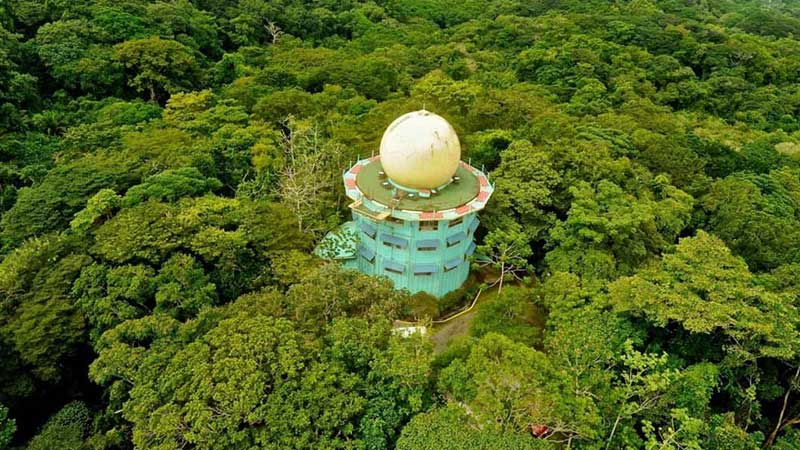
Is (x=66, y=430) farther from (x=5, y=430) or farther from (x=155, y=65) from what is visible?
(x=155, y=65)

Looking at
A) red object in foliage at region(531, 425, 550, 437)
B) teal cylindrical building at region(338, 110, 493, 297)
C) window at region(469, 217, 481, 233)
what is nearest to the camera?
red object in foliage at region(531, 425, 550, 437)

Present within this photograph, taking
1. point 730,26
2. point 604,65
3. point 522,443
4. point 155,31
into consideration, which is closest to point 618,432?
point 522,443

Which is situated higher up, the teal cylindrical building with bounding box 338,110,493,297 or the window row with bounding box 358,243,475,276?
the teal cylindrical building with bounding box 338,110,493,297

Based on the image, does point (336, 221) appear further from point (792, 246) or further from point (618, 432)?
point (792, 246)

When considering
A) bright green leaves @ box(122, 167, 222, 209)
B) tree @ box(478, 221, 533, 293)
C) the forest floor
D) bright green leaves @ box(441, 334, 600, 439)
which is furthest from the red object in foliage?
bright green leaves @ box(122, 167, 222, 209)

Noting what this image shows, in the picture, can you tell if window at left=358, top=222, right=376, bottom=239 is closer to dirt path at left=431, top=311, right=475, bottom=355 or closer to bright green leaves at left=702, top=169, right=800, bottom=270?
dirt path at left=431, top=311, right=475, bottom=355

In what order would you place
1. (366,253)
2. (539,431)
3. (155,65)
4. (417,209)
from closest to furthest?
(539,431) < (417,209) < (366,253) < (155,65)

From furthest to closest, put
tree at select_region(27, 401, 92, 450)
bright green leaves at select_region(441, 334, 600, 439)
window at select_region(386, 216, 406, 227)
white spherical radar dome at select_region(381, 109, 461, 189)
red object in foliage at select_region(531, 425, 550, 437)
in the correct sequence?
1. window at select_region(386, 216, 406, 227)
2. white spherical radar dome at select_region(381, 109, 461, 189)
3. tree at select_region(27, 401, 92, 450)
4. red object in foliage at select_region(531, 425, 550, 437)
5. bright green leaves at select_region(441, 334, 600, 439)

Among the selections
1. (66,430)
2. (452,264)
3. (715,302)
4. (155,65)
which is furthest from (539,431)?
(155,65)
